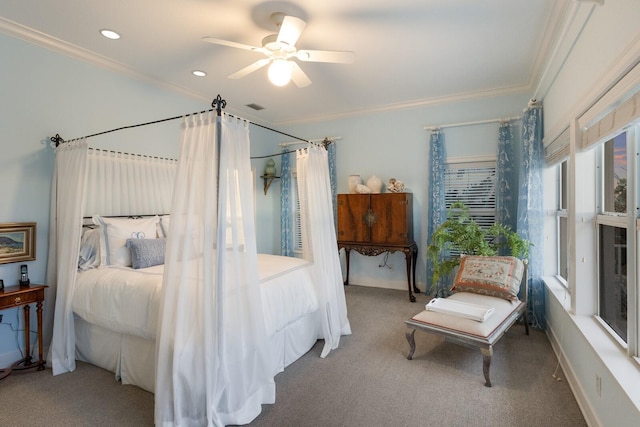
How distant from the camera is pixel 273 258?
11.5 ft

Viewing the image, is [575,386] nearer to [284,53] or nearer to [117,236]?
[284,53]

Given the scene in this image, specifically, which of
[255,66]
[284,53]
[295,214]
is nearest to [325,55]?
[284,53]

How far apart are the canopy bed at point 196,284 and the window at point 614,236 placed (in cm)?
210

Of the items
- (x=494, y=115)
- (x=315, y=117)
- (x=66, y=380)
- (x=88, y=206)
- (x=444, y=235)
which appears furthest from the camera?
(x=315, y=117)

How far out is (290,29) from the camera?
8.36ft

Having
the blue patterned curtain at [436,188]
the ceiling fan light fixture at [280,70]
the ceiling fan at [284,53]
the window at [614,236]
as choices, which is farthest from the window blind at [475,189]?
the ceiling fan light fixture at [280,70]

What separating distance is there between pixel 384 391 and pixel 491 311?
1.15 m

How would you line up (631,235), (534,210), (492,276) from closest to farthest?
(631,235) < (492,276) < (534,210)

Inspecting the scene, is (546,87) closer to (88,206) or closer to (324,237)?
(324,237)

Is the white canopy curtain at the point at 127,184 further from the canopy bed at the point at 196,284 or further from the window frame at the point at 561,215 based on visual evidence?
the window frame at the point at 561,215

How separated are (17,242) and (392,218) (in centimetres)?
415

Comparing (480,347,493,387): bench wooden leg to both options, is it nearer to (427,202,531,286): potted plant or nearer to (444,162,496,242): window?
(427,202,531,286): potted plant

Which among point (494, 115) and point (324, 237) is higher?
point (494, 115)

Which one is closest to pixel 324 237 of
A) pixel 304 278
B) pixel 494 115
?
pixel 304 278
